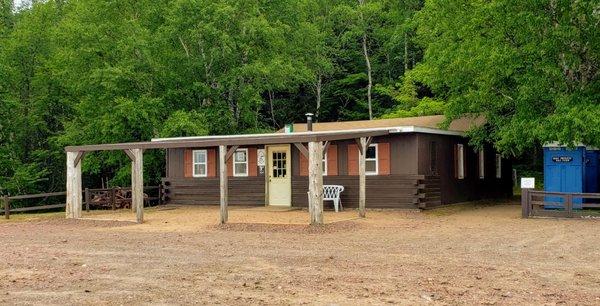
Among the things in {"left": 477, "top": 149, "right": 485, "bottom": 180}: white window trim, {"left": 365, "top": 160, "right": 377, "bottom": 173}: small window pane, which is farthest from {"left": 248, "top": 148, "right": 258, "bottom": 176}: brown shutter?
{"left": 477, "top": 149, "right": 485, "bottom": 180}: white window trim

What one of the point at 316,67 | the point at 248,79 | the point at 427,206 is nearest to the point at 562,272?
the point at 427,206

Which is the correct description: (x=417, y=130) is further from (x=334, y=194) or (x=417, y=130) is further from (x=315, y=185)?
(x=315, y=185)

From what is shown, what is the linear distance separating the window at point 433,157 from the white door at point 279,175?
4.79 m

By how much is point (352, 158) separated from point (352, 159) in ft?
0.11

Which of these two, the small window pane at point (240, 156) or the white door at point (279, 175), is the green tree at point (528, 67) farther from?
the small window pane at point (240, 156)

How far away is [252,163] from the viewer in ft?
74.7

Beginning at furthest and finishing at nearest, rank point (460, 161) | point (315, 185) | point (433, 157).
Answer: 1. point (460, 161)
2. point (433, 157)
3. point (315, 185)

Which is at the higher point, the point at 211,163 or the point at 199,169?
the point at 211,163

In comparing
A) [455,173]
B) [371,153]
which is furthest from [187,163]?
[455,173]

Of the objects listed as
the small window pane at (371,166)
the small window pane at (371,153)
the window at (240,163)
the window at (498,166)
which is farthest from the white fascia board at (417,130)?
the window at (240,163)

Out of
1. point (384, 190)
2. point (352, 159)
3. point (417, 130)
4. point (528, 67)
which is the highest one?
point (528, 67)

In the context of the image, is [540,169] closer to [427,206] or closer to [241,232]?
[427,206]

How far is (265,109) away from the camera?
4259cm

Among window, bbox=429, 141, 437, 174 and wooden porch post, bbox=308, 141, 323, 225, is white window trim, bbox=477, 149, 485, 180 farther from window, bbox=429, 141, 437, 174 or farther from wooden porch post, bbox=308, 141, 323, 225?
wooden porch post, bbox=308, 141, 323, 225
